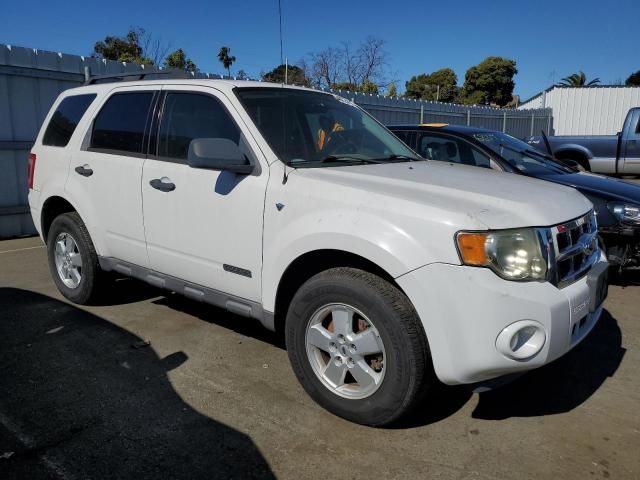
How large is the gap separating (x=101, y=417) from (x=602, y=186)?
5.12 metres

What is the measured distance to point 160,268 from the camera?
4.00 meters

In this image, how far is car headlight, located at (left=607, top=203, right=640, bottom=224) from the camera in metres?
5.16

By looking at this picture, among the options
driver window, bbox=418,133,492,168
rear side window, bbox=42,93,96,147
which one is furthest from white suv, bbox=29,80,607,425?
driver window, bbox=418,133,492,168

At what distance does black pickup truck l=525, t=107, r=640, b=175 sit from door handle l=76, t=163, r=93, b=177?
10.2 metres

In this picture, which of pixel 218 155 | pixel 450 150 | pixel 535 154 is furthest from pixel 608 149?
pixel 218 155

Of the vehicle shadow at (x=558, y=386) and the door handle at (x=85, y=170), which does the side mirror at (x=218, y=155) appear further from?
the vehicle shadow at (x=558, y=386)

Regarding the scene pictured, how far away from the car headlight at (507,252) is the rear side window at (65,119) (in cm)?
363

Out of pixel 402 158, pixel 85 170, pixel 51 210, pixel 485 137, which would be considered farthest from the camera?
pixel 485 137

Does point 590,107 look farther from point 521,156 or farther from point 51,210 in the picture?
point 51,210

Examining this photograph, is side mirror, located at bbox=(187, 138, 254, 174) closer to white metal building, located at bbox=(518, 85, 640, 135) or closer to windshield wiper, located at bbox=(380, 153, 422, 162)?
windshield wiper, located at bbox=(380, 153, 422, 162)

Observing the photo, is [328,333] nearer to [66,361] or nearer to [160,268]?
[160,268]

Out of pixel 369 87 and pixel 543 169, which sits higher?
pixel 369 87

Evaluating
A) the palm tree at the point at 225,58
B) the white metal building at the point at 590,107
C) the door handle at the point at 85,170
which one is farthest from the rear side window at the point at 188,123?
the palm tree at the point at 225,58

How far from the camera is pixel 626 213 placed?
519 centimetres
